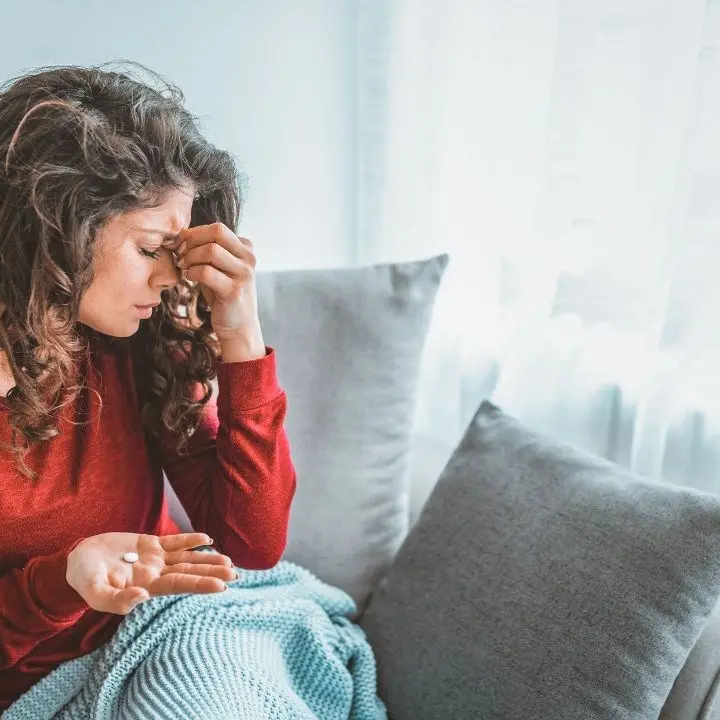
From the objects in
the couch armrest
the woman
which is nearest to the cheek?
the woman

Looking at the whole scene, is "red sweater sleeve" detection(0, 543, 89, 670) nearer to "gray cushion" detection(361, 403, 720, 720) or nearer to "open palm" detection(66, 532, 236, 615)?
"open palm" detection(66, 532, 236, 615)

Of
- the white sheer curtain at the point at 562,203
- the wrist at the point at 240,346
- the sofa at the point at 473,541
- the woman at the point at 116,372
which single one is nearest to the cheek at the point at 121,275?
the woman at the point at 116,372

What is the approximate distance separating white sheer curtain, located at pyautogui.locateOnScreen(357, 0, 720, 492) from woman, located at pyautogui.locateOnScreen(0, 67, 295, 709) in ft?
1.67

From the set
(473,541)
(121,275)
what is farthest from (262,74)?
(473,541)

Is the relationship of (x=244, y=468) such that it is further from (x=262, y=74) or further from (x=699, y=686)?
(x=262, y=74)

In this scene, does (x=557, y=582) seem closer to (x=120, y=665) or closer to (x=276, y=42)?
(x=120, y=665)

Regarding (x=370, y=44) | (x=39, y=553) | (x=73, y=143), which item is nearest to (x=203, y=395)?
(x=39, y=553)

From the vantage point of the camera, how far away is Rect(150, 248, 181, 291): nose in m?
0.88

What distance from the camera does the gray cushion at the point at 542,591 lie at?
3.01 ft

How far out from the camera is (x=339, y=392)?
122 cm

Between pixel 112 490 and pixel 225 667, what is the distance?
264mm

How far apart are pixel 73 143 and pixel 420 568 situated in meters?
0.71

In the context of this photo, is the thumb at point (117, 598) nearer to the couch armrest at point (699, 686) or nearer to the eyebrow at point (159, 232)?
the eyebrow at point (159, 232)

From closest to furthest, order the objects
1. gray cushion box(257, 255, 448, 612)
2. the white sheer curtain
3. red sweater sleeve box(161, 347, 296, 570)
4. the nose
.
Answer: the nose < red sweater sleeve box(161, 347, 296, 570) < the white sheer curtain < gray cushion box(257, 255, 448, 612)
